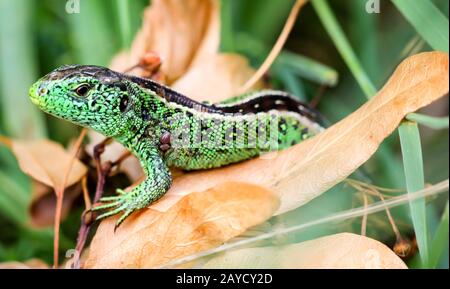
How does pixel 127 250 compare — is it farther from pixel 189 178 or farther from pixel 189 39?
pixel 189 39

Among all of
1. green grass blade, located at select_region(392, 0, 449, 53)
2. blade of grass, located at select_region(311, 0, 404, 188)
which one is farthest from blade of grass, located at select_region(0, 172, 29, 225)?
green grass blade, located at select_region(392, 0, 449, 53)

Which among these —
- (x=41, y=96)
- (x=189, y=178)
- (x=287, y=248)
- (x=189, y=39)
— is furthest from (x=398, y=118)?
(x=41, y=96)

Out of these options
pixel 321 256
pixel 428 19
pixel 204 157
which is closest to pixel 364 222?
pixel 321 256

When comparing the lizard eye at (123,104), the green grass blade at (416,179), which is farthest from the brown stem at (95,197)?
the green grass blade at (416,179)

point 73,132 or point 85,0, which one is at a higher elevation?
point 85,0

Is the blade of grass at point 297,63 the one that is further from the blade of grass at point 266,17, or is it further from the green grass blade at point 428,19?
the green grass blade at point 428,19

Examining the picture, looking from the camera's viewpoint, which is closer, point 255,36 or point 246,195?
point 246,195

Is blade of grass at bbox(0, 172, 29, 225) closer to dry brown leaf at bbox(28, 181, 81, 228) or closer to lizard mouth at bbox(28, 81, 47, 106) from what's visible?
dry brown leaf at bbox(28, 181, 81, 228)
